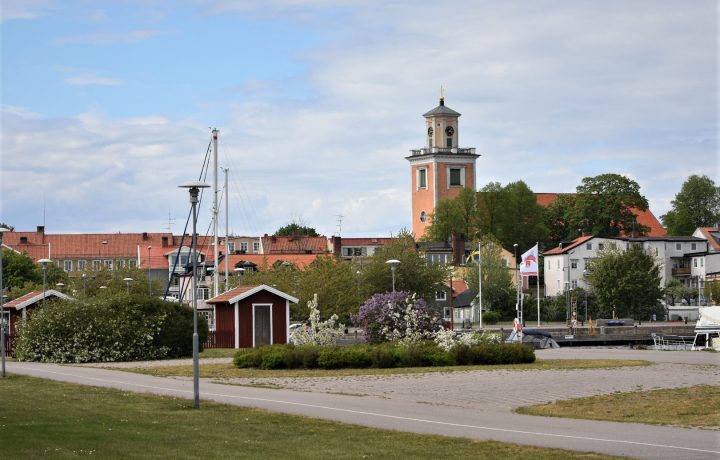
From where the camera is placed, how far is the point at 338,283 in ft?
253

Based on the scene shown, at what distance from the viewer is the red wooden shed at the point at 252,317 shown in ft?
192

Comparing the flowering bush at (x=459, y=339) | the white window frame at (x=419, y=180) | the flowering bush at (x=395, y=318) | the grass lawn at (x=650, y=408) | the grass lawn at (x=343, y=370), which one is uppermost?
the white window frame at (x=419, y=180)

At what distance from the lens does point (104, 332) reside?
A: 49.2 metres

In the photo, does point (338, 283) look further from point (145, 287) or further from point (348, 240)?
point (348, 240)

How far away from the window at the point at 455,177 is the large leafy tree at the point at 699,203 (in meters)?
33.3

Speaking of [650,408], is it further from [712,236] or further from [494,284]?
[712,236]

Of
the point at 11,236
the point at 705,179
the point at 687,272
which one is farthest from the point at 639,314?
the point at 11,236

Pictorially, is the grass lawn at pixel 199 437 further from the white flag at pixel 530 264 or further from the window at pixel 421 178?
the window at pixel 421 178

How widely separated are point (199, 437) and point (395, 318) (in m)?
26.6

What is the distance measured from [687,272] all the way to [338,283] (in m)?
80.0

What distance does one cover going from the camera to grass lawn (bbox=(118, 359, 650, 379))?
123 feet

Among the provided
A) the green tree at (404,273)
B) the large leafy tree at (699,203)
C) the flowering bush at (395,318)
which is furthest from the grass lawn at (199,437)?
the large leafy tree at (699,203)

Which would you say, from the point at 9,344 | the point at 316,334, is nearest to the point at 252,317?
the point at 9,344

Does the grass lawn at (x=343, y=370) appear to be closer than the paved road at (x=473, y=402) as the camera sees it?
No
